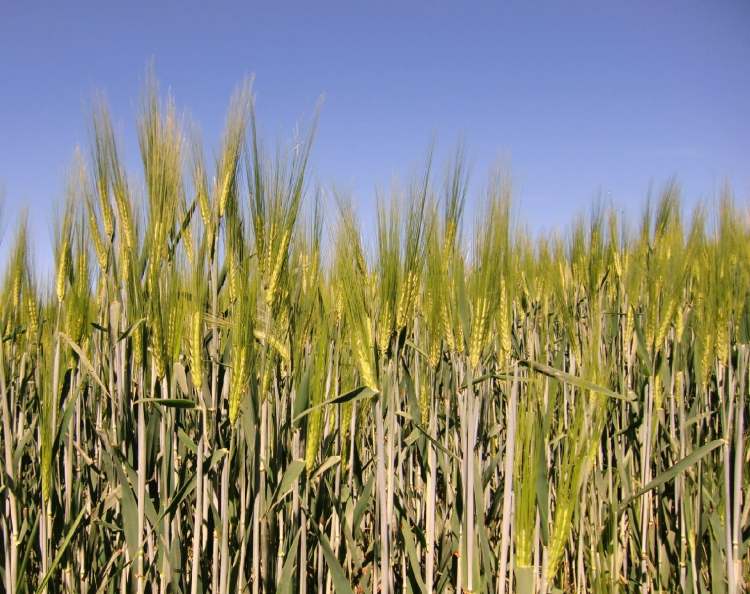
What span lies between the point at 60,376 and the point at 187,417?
0.63m

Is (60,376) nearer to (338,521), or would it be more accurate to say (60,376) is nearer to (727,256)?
(338,521)

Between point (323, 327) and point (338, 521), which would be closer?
point (323, 327)

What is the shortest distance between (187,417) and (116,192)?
96cm

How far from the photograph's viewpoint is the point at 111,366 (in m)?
2.09

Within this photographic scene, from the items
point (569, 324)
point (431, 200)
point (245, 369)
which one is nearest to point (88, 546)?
point (245, 369)

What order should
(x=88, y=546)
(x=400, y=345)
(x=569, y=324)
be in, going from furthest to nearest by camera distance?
1. (x=569, y=324)
2. (x=88, y=546)
3. (x=400, y=345)

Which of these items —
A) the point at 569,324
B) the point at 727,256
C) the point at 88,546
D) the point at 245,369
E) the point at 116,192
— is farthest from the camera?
the point at 569,324

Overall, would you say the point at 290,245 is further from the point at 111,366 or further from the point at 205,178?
the point at 111,366

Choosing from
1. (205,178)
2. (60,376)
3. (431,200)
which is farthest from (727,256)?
(60,376)

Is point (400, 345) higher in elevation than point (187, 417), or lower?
higher

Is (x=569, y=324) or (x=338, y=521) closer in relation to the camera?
(x=338, y=521)

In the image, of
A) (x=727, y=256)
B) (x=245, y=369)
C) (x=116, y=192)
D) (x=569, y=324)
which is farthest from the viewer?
(x=569, y=324)

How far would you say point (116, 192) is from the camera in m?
2.05

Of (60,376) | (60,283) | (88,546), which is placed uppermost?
(60,283)
